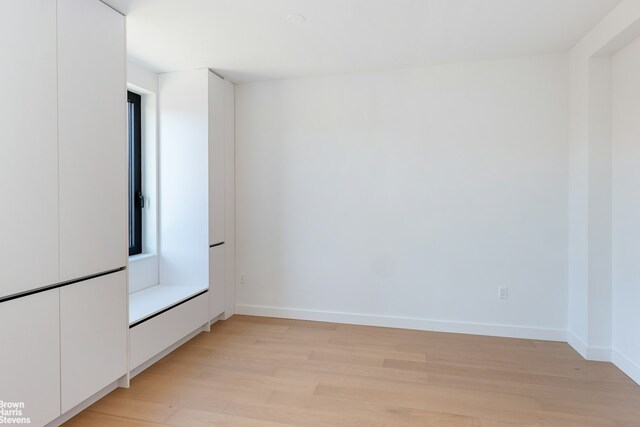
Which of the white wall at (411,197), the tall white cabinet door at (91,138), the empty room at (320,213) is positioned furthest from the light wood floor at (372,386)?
the tall white cabinet door at (91,138)

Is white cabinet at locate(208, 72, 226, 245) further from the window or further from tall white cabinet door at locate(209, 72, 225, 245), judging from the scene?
the window

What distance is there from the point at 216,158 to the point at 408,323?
Result: 8.23 ft

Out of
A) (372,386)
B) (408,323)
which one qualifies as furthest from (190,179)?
(408,323)

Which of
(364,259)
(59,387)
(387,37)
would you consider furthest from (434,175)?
(59,387)

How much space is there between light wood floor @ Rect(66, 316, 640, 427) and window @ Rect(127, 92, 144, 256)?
3.76 feet

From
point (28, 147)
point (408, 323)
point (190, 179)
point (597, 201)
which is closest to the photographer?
point (28, 147)

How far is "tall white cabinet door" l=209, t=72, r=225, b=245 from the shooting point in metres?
3.29

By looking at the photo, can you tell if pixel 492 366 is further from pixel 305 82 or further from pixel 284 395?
pixel 305 82

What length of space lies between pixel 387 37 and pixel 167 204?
8.14ft

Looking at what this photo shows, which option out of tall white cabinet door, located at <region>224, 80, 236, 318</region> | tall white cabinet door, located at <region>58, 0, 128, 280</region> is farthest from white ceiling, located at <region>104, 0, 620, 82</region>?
tall white cabinet door, located at <region>224, 80, 236, 318</region>

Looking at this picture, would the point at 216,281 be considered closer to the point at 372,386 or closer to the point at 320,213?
the point at 320,213

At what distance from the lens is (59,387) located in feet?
5.98

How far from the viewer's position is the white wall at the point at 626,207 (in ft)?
7.78

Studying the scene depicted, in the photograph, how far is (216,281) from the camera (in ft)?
11.2
